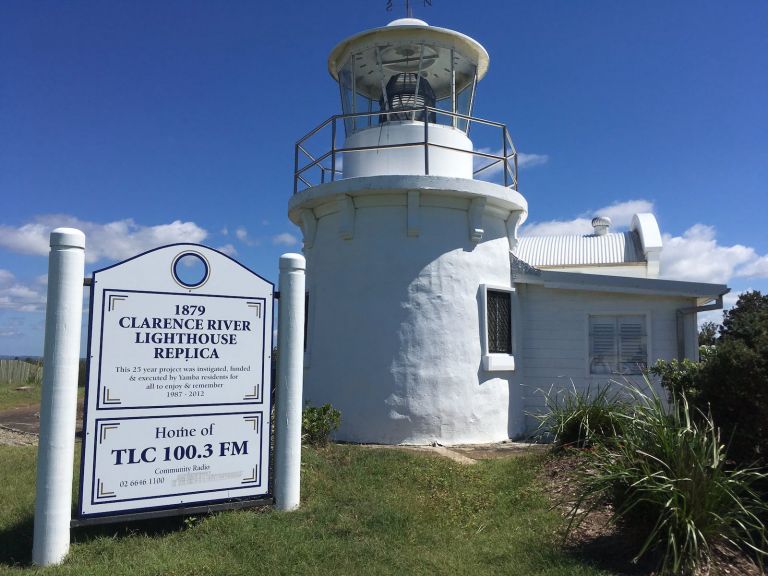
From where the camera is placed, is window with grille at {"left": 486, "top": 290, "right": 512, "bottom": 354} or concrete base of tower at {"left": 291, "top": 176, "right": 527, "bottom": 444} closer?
concrete base of tower at {"left": 291, "top": 176, "right": 527, "bottom": 444}

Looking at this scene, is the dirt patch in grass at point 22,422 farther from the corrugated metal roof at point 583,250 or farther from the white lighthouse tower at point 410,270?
the corrugated metal roof at point 583,250

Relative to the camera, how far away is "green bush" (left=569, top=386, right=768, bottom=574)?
507cm

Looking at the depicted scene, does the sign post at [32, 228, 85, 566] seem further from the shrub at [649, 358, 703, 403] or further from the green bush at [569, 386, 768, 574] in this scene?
the shrub at [649, 358, 703, 403]

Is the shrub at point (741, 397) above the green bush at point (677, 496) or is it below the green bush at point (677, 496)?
above

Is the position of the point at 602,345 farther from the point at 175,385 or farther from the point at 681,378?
the point at 175,385

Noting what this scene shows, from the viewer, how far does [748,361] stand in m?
5.98

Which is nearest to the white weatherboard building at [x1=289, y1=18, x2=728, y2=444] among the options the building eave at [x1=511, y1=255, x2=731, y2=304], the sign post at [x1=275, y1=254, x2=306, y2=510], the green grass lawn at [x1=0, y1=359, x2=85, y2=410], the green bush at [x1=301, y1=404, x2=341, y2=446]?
the building eave at [x1=511, y1=255, x2=731, y2=304]

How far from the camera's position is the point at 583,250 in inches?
774

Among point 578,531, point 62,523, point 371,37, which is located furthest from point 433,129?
point 62,523

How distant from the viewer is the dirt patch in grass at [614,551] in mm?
5180

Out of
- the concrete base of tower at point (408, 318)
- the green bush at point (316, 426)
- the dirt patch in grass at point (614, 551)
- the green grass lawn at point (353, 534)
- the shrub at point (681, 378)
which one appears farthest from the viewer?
the concrete base of tower at point (408, 318)

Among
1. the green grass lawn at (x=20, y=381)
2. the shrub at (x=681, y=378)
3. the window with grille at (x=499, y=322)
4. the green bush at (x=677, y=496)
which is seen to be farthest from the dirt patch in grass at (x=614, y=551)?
the green grass lawn at (x=20, y=381)

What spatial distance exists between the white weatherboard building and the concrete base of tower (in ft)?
0.08

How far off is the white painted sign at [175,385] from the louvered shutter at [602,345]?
7518 mm
